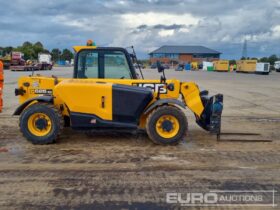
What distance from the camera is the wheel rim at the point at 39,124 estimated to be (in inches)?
301

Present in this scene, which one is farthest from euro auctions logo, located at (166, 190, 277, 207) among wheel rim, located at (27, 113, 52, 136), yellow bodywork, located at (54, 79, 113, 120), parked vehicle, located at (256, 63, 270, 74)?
parked vehicle, located at (256, 63, 270, 74)

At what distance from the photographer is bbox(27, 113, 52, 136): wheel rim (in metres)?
7.65

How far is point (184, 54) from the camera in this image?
143 metres

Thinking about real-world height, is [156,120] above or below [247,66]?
below

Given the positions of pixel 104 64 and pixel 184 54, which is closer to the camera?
pixel 104 64

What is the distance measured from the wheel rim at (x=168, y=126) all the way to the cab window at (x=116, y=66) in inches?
51.9

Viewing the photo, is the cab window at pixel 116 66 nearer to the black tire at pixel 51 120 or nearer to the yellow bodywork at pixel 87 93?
→ the yellow bodywork at pixel 87 93

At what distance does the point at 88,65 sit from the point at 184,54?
450ft

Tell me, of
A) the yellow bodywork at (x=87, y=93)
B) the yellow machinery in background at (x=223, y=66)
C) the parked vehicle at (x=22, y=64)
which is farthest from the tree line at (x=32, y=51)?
the yellow bodywork at (x=87, y=93)

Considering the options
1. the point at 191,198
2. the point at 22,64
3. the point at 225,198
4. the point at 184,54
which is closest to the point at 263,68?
the point at 22,64

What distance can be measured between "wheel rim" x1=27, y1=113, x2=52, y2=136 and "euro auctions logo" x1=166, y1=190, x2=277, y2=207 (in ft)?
11.8

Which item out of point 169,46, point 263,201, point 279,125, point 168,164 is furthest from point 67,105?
point 169,46

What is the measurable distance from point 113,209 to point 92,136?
13.9 ft

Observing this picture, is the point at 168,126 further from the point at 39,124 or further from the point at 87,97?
the point at 39,124
